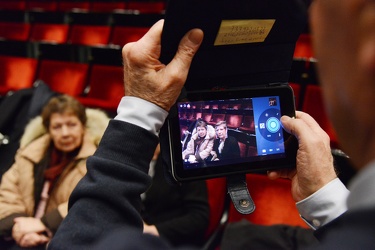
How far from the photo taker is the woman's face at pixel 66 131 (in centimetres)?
106

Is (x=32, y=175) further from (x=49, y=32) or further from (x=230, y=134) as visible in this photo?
(x=49, y=32)

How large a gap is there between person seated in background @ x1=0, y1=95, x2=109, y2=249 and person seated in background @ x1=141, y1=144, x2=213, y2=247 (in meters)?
0.20

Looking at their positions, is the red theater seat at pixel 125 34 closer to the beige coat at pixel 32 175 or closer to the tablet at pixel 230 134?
the beige coat at pixel 32 175

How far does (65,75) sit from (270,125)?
1608mm

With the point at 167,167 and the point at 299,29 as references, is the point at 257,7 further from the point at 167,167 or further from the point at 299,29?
the point at 167,167

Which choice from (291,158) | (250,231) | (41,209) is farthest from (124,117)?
(41,209)

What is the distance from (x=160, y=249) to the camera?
233mm

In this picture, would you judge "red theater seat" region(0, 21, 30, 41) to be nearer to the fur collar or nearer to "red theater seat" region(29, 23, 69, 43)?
"red theater seat" region(29, 23, 69, 43)

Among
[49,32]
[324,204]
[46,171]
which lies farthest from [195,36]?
[49,32]

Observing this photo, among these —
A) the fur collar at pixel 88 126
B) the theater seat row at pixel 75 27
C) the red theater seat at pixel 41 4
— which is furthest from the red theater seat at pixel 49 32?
the fur collar at pixel 88 126

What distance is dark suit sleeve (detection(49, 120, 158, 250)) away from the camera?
33 cm

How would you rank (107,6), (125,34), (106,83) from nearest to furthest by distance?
(106,83)
(125,34)
(107,6)

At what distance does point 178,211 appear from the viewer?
98 cm

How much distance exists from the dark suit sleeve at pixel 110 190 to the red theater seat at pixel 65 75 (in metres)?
1.54
